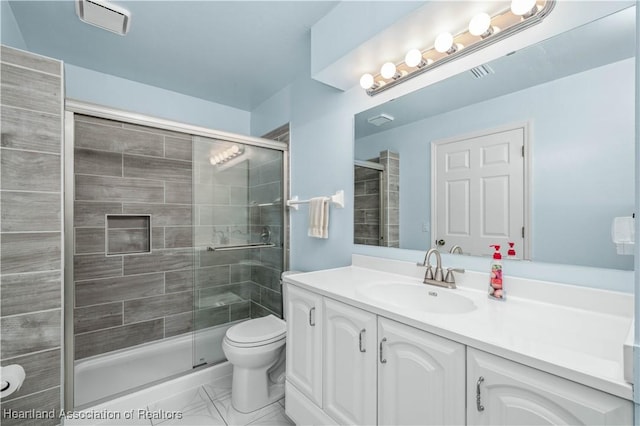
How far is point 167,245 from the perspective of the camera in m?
2.46

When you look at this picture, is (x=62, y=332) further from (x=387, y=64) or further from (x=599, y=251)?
(x=599, y=251)

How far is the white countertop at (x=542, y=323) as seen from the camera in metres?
0.63

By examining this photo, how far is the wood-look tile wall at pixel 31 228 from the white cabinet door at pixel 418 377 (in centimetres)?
156

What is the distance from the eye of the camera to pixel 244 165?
91.1 inches

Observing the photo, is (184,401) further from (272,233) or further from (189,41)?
(189,41)

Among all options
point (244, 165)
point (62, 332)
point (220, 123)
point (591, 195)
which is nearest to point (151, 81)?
point (220, 123)

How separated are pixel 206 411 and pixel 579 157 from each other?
229 centimetres

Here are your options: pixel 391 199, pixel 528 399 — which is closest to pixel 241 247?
pixel 391 199

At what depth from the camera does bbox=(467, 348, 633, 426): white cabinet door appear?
59cm

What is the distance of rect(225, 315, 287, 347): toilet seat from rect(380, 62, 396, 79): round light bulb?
1664 mm

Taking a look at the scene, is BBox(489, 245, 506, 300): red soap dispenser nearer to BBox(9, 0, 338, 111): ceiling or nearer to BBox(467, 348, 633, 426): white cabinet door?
BBox(467, 348, 633, 426): white cabinet door

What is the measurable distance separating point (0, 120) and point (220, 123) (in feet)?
5.93

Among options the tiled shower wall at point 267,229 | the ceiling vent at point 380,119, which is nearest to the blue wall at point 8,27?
the tiled shower wall at point 267,229

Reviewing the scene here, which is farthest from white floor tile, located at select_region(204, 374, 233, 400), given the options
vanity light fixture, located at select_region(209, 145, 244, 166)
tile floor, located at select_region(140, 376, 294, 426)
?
vanity light fixture, located at select_region(209, 145, 244, 166)
